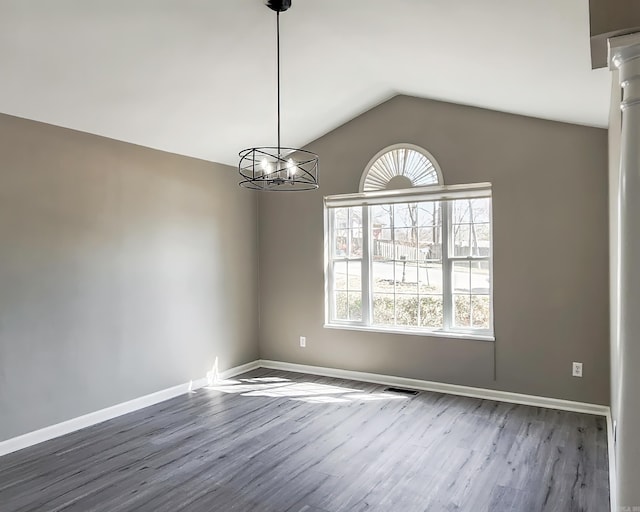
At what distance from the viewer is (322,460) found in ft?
11.1

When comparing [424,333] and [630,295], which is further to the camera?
[424,333]

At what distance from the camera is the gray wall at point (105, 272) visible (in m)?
3.61

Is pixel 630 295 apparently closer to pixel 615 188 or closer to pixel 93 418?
pixel 615 188

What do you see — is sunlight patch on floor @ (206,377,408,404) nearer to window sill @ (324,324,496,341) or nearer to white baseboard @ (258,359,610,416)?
white baseboard @ (258,359,610,416)

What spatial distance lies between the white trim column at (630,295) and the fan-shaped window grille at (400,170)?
354 cm

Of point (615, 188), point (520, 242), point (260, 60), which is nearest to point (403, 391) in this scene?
point (520, 242)

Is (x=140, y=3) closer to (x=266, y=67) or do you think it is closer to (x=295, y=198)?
(x=266, y=67)

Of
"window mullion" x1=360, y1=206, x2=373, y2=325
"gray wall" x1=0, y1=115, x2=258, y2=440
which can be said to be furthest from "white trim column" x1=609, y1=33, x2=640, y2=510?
"window mullion" x1=360, y1=206, x2=373, y2=325

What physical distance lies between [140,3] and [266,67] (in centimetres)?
124

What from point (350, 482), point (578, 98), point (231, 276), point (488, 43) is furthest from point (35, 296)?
point (578, 98)

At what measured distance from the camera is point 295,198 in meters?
5.84

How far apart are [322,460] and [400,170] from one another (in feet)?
10.3

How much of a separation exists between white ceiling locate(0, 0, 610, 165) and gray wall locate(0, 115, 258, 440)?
0.31 meters

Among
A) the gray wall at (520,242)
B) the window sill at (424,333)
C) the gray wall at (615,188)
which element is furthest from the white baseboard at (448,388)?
the gray wall at (615,188)
